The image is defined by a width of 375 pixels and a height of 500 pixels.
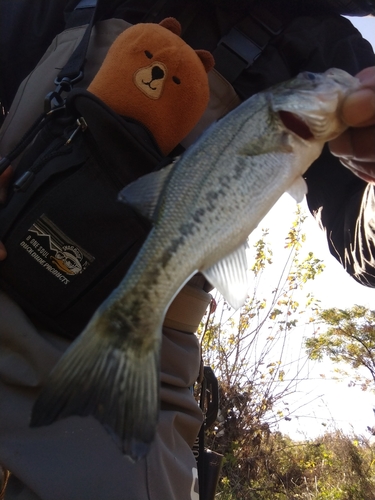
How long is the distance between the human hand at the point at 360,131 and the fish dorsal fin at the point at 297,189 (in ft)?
0.76

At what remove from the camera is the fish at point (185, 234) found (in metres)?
1.05

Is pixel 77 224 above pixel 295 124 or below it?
below

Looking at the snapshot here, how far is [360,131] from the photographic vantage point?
4.77 ft

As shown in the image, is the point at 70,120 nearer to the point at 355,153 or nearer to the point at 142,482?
the point at 355,153

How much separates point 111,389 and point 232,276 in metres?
0.43

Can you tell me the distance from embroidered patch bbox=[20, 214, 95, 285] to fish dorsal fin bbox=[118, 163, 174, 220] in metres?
0.54

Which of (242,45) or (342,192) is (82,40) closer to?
(242,45)

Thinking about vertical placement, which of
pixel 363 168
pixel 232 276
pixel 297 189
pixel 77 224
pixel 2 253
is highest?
pixel 363 168

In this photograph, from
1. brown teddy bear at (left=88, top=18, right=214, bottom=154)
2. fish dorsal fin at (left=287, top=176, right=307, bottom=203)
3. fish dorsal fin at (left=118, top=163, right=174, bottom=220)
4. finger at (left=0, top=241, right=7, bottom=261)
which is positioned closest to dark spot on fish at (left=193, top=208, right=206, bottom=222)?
fish dorsal fin at (left=118, top=163, right=174, bottom=220)

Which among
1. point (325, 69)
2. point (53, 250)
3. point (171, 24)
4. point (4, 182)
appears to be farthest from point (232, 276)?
point (325, 69)

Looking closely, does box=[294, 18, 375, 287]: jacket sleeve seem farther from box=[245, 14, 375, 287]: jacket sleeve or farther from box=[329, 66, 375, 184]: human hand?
box=[329, 66, 375, 184]: human hand

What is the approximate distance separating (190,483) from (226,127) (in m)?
1.33

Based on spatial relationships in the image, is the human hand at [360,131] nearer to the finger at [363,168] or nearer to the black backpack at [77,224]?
the finger at [363,168]

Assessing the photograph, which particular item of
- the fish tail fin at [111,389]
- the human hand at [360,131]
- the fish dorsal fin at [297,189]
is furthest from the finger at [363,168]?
the fish tail fin at [111,389]
